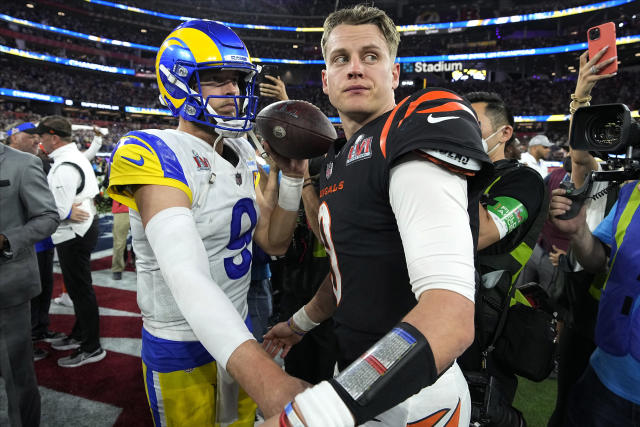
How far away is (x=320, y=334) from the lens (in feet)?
9.30

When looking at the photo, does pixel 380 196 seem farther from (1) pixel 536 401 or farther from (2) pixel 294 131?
(1) pixel 536 401

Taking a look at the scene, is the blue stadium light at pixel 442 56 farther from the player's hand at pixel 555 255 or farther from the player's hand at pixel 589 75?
A: the player's hand at pixel 589 75

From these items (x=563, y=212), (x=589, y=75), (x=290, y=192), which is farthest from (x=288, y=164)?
(x=589, y=75)

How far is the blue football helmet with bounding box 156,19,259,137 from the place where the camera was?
1.66 metres

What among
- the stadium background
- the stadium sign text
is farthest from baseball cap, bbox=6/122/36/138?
the stadium sign text

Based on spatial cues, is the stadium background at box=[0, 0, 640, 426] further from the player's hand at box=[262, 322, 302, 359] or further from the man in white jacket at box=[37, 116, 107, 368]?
the player's hand at box=[262, 322, 302, 359]

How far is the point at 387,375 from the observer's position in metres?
0.65

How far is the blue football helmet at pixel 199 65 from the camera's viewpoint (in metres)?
1.66

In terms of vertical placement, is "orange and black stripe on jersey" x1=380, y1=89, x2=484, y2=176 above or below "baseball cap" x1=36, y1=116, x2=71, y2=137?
below

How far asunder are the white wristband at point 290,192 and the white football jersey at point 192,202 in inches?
6.1

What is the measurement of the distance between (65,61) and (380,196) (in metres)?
36.3

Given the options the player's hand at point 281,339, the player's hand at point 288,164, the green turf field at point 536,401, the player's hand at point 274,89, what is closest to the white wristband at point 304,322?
the player's hand at point 281,339

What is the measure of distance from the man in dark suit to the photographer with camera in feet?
9.60

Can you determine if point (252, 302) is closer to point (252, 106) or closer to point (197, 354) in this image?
point (197, 354)
